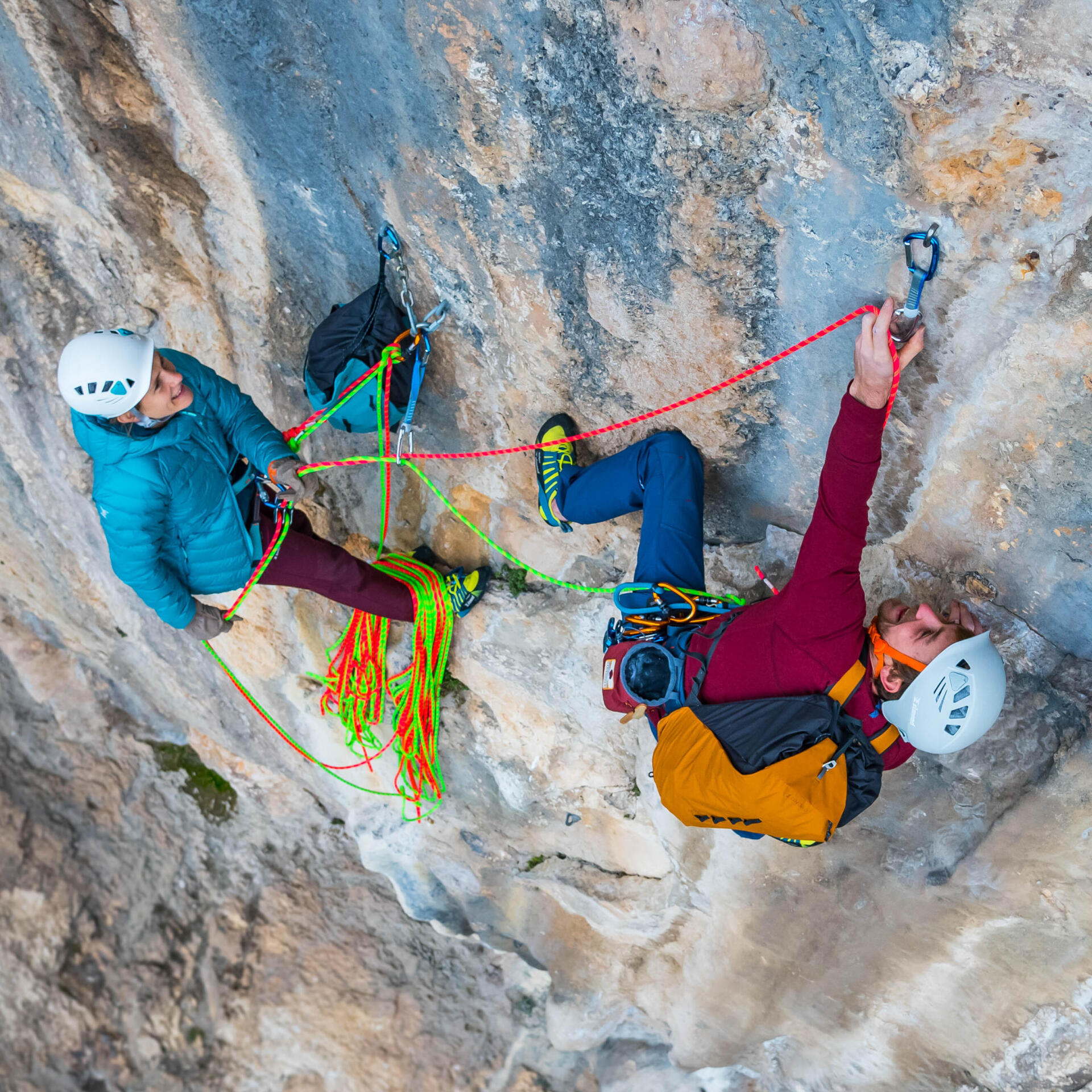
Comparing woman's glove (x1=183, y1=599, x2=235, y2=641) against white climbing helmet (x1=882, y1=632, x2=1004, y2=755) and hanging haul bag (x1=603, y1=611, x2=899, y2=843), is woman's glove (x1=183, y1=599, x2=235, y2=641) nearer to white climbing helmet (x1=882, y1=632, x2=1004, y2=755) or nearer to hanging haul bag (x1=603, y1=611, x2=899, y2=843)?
hanging haul bag (x1=603, y1=611, x2=899, y2=843)

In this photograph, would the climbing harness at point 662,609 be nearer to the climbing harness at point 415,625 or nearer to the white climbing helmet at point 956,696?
the climbing harness at point 415,625

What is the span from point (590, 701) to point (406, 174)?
216cm

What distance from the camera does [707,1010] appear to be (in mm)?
3803

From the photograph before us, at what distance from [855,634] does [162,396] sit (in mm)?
2256

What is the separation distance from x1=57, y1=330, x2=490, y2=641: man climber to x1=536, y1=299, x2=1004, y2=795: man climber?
1496 millimetres

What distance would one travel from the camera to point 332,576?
3.47 metres

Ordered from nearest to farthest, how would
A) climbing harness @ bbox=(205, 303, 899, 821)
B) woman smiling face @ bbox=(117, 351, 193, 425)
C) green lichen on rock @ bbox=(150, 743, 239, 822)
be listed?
1. woman smiling face @ bbox=(117, 351, 193, 425)
2. climbing harness @ bbox=(205, 303, 899, 821)
3. green lichen on rock @ bbox=(150, 743, 239, 822)

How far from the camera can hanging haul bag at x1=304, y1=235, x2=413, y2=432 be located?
303 centimetres

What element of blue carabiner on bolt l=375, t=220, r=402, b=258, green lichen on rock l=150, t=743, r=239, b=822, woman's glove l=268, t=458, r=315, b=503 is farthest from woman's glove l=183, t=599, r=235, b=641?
green lichen on rock l=150, t=743, r=239, b=822

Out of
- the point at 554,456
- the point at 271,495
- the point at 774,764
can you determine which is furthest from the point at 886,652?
the point at 271,495

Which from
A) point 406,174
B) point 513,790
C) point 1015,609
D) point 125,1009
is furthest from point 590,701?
point 125,1009

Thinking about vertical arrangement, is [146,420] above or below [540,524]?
above

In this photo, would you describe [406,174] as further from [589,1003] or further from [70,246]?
[589,1003]

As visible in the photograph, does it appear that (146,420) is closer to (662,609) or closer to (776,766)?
(662,609)
